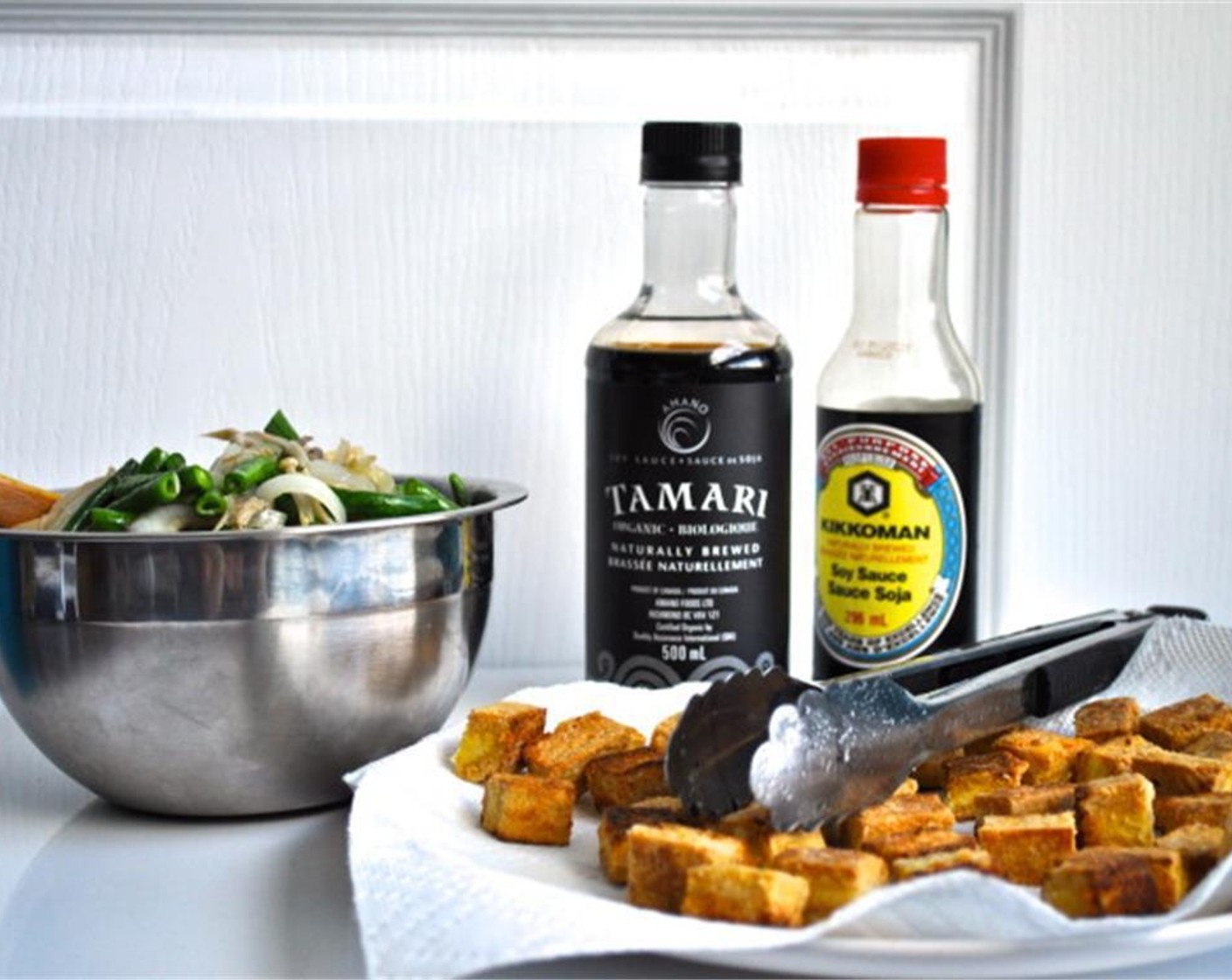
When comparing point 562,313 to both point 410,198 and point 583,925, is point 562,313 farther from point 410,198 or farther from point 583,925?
point 583,925

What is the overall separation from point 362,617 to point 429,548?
5 centimetres

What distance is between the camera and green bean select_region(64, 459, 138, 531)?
943mm

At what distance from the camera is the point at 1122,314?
1.35 meters

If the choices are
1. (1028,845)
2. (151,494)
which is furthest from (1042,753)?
(151,494)

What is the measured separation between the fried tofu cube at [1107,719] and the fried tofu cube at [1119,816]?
0.45ft

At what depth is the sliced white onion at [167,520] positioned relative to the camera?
36.0 inches

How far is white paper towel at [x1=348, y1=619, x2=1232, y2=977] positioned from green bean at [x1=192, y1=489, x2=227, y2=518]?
0.53ft

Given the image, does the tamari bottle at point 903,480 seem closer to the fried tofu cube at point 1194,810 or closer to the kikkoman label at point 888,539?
the kikkoman label at point 888,539

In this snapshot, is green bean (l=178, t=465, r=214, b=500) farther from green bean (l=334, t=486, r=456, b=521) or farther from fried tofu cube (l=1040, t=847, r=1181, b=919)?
fried tofu cube (l=1040, t=847, r=1181, b=919)

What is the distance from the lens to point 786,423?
1.07 m

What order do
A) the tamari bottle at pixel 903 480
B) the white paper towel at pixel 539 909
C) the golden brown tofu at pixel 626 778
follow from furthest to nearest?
the tamari bottle at pixel 903 480 → the golden brown tofu at pixel 626 778 → the white paper towel at pixel 539 909

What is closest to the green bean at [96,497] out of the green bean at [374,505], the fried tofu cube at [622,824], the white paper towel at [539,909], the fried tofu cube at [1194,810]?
the green bean at [374,505]

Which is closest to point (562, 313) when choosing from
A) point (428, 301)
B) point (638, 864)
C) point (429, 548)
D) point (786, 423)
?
point (428, 301)

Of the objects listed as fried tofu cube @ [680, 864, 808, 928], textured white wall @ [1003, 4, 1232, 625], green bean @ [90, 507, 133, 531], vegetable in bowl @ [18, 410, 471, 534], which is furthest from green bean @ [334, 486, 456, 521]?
textured white wall @ [1003, 4, 1232, 625]
